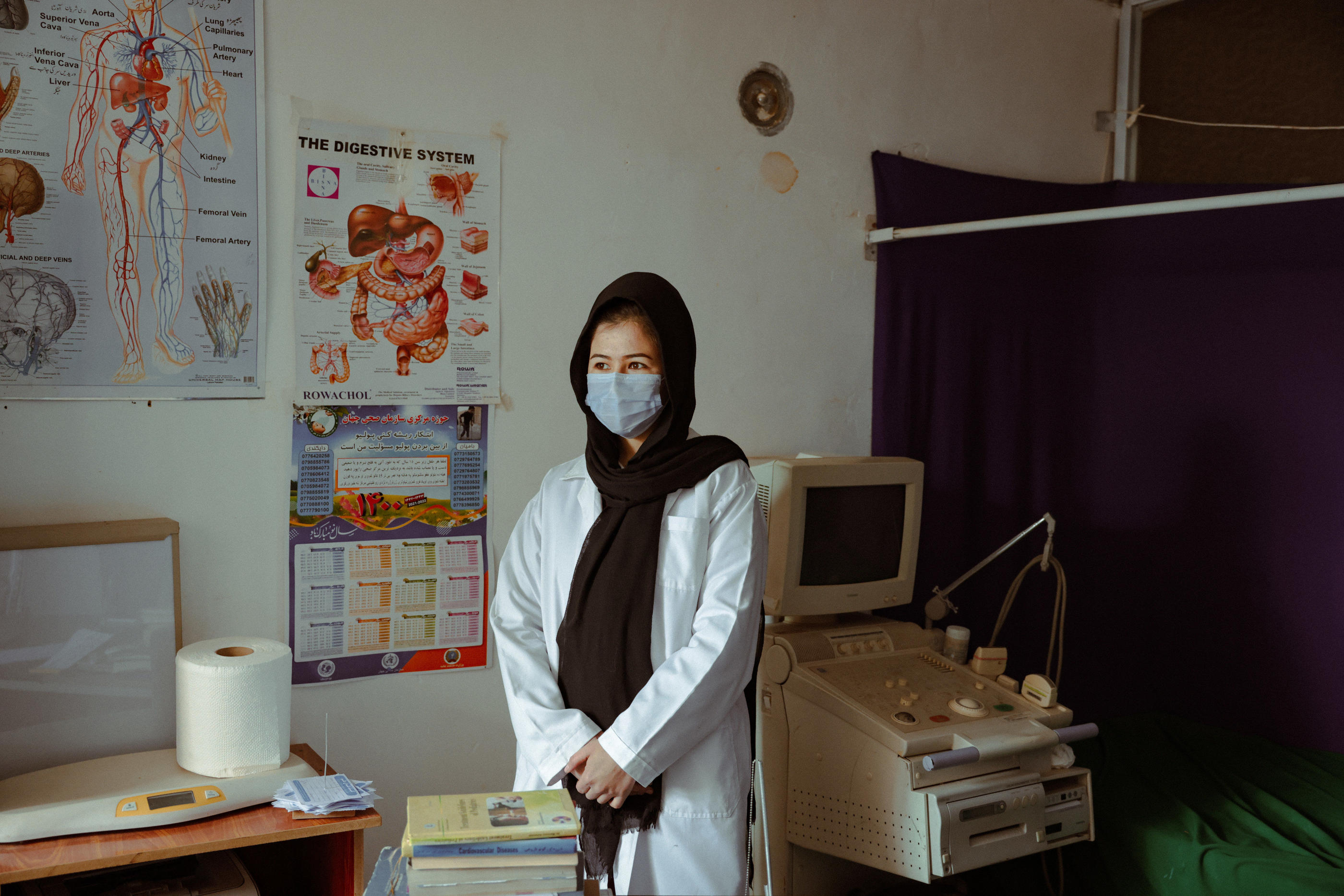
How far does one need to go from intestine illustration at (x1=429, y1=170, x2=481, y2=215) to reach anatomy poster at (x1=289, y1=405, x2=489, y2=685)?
17.8 inches

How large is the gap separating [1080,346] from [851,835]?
→ 1.80 m

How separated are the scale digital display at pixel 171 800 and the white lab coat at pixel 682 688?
53 cm

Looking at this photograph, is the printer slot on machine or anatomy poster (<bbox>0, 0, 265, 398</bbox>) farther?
the printer slot on machine

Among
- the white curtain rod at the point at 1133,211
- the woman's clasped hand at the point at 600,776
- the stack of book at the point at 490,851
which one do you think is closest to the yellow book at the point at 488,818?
the stack of book at the point at 490,851

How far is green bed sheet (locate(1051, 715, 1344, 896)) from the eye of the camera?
2055 mm

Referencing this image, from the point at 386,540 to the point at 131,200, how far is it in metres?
0.85

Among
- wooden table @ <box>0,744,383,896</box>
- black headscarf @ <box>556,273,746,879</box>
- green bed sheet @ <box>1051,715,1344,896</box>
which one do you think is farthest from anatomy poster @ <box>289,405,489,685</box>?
green bed sheet @ <box>1051,715,1344,896</box>

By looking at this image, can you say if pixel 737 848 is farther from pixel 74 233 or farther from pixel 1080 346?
pixel 1080 346

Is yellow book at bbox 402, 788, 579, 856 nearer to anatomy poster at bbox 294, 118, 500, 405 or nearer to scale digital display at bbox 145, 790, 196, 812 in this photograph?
scale digital display at bbox 145, 790, 196, 812

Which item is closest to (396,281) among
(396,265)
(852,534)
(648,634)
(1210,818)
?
(396,265)

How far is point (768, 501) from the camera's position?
7.40 ft

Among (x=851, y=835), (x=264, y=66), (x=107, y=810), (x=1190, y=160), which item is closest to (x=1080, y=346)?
(x=1190, y=160)

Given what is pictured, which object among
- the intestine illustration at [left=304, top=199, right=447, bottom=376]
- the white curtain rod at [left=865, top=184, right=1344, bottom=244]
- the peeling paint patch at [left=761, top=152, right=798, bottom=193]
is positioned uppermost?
the peeling paint patch at [left=761, top=152, right=798, bottom=193]

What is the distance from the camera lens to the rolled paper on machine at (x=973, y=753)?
1856 mm
